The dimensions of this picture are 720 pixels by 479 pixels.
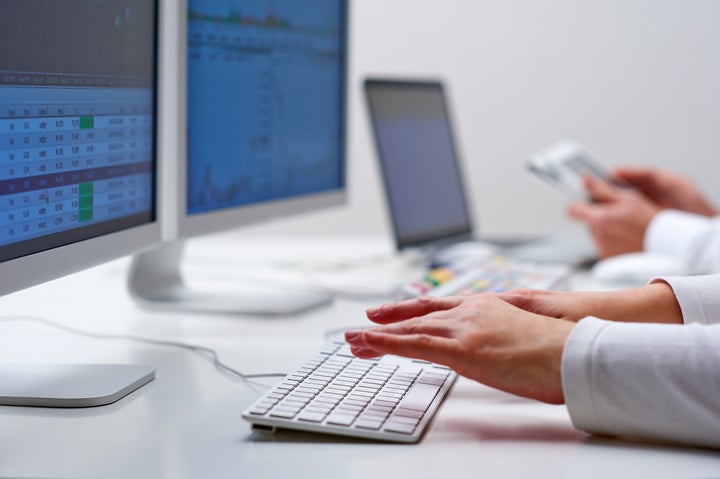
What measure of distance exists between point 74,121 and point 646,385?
0.53 m

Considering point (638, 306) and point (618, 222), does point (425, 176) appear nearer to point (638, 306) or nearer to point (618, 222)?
point (618, 222)

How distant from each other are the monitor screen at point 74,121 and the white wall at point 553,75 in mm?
1606

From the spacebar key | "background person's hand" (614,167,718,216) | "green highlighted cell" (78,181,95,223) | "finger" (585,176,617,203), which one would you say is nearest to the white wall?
"background person's hand" (614,167,718,216)

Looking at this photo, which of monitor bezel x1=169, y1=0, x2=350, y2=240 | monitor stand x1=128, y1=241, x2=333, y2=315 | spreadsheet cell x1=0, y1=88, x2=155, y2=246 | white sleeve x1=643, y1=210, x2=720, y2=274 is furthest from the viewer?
white sleeve x1=643, y1=210, x2=720, y2=274

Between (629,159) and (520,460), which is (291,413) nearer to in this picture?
(520,460)

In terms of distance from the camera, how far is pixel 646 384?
66 centimetres

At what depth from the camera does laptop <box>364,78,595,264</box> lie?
5.15ft

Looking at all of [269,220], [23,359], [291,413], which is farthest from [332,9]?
[291,413]

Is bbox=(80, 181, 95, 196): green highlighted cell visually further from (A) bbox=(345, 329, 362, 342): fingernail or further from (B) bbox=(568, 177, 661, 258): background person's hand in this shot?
(B) bbox=(568, 177, 661, 258): background person's hand

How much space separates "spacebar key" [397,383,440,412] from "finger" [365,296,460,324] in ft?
0.20

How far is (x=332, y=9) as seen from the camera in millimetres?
1564

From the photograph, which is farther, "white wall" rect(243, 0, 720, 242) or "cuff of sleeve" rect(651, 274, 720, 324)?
"white wall" rect(243, 0, 720, 242)

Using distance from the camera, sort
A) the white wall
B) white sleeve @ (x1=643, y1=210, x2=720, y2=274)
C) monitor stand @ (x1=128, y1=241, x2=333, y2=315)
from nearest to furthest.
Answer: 1. monitor stand @ (x1=128, y1=241, x2=333, y2=315)
2. white sleeve @ (x1=643, y1=210, x2=720, y2=274)
3. the white wall

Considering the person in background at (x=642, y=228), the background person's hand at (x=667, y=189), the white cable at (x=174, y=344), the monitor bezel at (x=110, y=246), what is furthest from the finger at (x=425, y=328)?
the background person's hand at (x=667, y=189)
